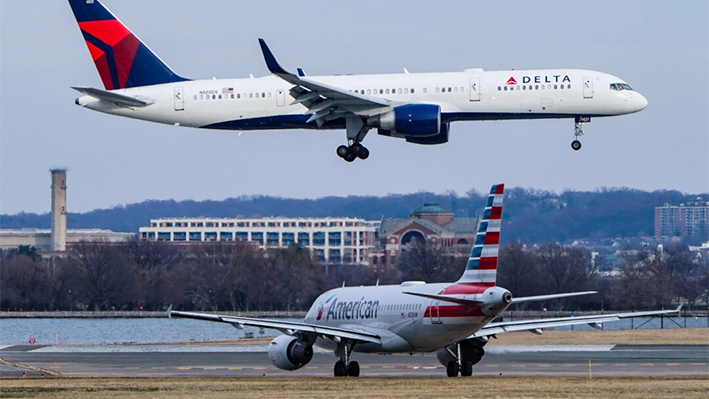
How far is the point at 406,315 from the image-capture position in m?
45.1

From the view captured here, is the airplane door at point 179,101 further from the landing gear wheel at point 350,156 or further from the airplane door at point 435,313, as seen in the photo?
the airplane door at point 435,313

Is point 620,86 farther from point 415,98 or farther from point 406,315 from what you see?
point 406,315

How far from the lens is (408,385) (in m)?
37.0

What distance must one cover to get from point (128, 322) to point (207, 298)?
10.9 m

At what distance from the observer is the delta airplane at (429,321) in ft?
138

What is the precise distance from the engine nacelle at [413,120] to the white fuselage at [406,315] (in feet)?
20.4

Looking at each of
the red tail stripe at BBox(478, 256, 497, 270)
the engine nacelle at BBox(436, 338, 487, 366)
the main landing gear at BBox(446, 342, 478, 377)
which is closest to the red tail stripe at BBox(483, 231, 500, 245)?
the red tail stripe at BBox(478, 256, 497, 270)

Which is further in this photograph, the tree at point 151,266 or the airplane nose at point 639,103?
the tree at point 151,266

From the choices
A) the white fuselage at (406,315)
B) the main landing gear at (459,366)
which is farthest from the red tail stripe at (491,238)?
the main landing gear at (459,366)

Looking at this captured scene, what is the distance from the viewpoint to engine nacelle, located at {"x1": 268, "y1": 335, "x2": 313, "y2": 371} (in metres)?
45.7

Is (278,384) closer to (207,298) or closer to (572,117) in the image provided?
(572,117)

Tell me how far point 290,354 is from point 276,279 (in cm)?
9286

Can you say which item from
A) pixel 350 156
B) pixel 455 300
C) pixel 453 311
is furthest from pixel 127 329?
pixel 455 300

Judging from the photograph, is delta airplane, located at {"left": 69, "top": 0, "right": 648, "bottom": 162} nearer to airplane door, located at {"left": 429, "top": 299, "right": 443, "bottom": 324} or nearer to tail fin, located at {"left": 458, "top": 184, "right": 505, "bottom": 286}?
tail fin, located at {"left": 458, "top": 184, "right": 505, "bottom": 286}
